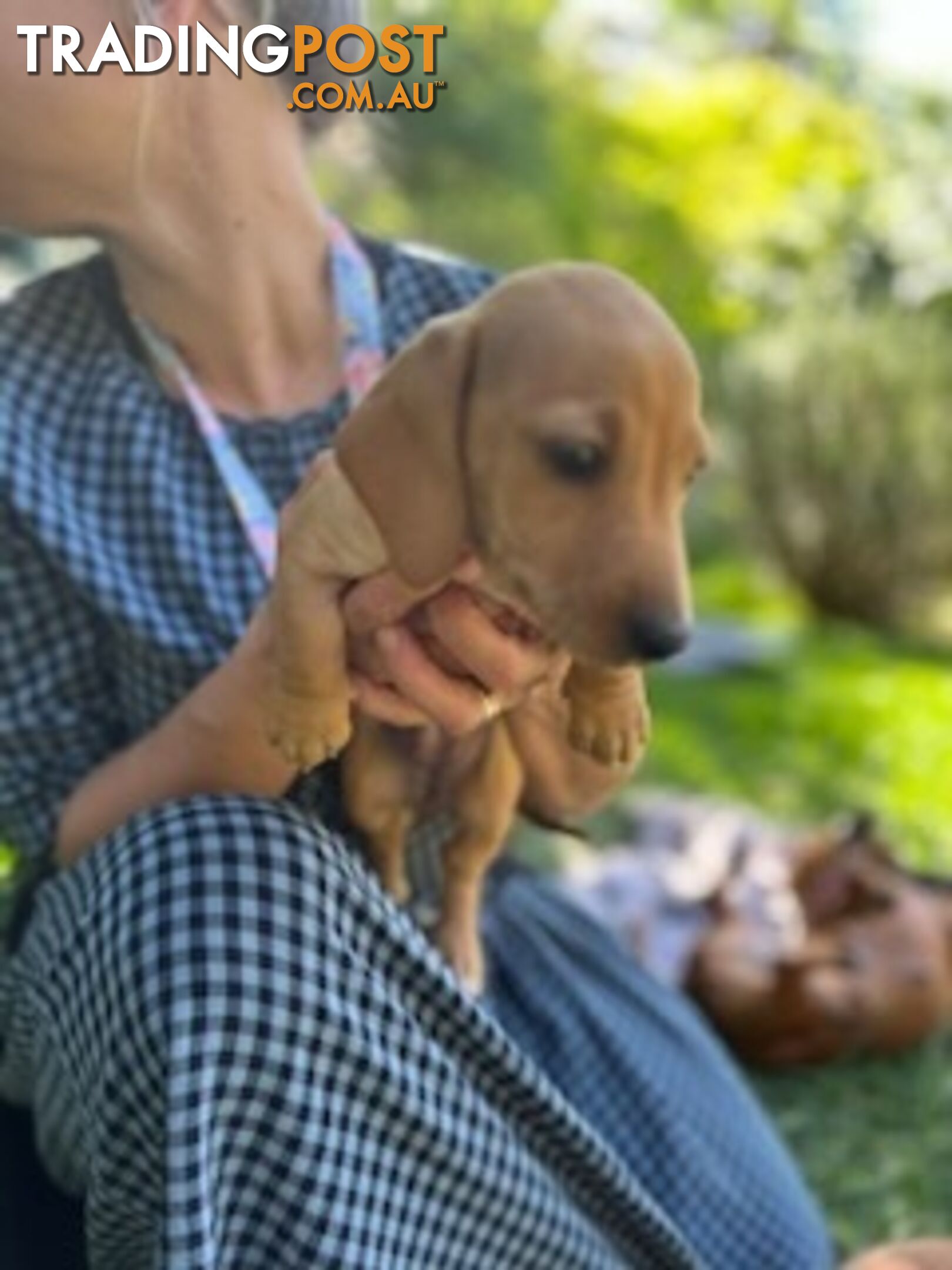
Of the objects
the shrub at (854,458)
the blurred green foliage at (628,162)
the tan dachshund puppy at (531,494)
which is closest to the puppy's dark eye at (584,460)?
the tan dachshund puppy at (531,494)

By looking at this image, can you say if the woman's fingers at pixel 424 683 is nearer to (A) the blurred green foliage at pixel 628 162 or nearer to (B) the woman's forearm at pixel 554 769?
(B) the woman's forearm at pixel 554 769

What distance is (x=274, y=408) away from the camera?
64.1 inches

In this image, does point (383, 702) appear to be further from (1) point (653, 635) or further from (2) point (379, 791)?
(1) point (653, 635)

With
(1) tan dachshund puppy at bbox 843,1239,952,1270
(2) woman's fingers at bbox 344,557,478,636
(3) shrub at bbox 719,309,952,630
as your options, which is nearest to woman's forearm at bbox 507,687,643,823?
(2) woman's fingers at bbox 344,557,478,636

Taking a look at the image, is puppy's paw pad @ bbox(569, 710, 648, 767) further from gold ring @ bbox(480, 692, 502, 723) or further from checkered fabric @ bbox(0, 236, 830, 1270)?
checkered fabric @ bbox(0, 236, 830, 1270)

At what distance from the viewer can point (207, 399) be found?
161 cm

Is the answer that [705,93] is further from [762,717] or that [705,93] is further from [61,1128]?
[61,1128]

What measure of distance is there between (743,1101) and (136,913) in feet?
2.67

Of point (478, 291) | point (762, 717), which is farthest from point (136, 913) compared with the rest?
point (762, 717)

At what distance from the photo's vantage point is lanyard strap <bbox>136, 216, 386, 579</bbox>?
157cm

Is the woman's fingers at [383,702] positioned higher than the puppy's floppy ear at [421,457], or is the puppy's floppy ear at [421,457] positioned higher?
the puppy's floppy ear at [421,457]

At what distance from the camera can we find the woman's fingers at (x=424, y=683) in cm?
137

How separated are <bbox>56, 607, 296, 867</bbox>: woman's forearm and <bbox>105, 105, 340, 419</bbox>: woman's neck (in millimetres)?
247

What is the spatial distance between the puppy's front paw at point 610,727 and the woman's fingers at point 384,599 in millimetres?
106
